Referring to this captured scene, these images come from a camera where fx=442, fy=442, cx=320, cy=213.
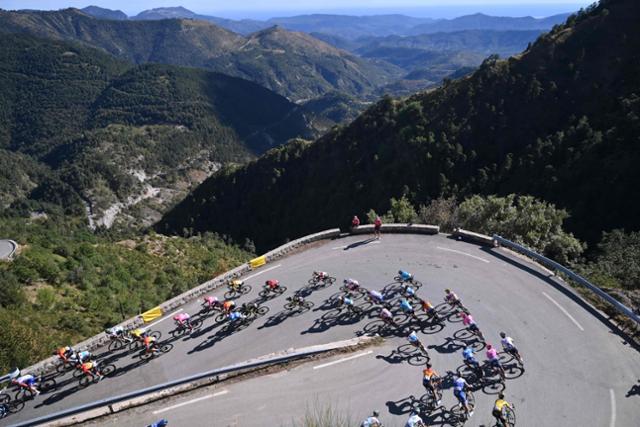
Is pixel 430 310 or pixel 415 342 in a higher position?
pixel 430 310

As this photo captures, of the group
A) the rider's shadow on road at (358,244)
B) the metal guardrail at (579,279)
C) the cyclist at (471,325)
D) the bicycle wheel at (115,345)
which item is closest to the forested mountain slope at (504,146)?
the metal guardrail at (579,279)

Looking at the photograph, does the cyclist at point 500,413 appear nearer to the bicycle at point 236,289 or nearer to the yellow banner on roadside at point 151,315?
the bicycle at point 236,289

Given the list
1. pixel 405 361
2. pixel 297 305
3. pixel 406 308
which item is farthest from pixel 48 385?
pixel 406 308

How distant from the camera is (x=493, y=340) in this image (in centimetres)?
1872

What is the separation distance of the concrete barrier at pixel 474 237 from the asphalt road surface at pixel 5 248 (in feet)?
115

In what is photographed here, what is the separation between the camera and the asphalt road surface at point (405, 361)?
15695 mm

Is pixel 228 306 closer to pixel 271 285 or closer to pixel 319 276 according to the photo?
pixel 271 285

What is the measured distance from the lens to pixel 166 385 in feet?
55.0

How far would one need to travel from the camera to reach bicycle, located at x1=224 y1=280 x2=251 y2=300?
78.3 feet

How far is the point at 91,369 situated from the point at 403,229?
19496mm

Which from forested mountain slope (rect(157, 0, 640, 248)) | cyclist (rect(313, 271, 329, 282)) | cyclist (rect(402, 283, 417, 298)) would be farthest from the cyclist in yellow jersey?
forested mountain slope (rect(157, 0, 640, 248))

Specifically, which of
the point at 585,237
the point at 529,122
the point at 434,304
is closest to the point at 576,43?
the point at 529,122

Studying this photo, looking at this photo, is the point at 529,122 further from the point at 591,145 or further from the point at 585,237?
the point at 585,237

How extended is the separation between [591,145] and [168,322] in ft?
152
